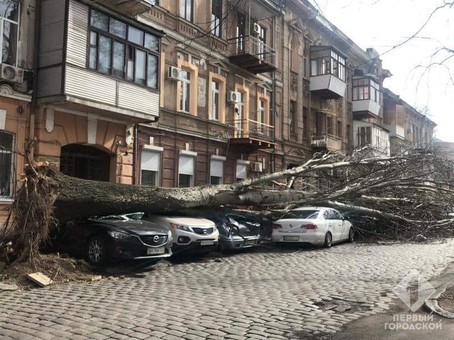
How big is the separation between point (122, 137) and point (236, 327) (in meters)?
13.1

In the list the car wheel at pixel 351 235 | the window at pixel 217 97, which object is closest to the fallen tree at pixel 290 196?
the car wheel at pixel 351 235

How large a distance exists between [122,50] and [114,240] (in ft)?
29.1

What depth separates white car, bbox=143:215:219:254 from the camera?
12.2m

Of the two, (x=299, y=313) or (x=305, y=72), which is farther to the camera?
(x=305, y=72)

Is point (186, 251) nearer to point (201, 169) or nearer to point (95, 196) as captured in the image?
point (95, 196)

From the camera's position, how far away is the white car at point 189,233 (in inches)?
482

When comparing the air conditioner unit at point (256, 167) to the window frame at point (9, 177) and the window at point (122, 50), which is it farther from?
the window frame at point (9, 177)

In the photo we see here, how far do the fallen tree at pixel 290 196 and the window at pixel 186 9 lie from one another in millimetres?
8330

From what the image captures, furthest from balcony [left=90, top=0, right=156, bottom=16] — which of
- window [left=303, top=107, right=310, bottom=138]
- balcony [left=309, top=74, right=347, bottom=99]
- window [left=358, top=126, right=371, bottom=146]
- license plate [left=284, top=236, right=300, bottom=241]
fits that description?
window [left=358, top=126, right=371, bottom=146]

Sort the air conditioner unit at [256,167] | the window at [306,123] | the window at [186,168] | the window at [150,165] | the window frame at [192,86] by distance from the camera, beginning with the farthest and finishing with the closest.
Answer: the window at [306,123] < the air conditioner unit at [256,167] < the window frame at [192,86] < the window at [186,168] < the window at [150,165]

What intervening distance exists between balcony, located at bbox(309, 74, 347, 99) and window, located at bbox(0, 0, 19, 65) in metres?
20.4

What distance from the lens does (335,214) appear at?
1762 cm

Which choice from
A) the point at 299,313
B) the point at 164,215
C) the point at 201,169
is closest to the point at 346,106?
the point at 201,169

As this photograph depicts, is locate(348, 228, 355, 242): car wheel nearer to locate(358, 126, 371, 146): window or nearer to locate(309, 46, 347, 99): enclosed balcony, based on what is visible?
locate(309, 46, 347, 99): enclosed balcony
